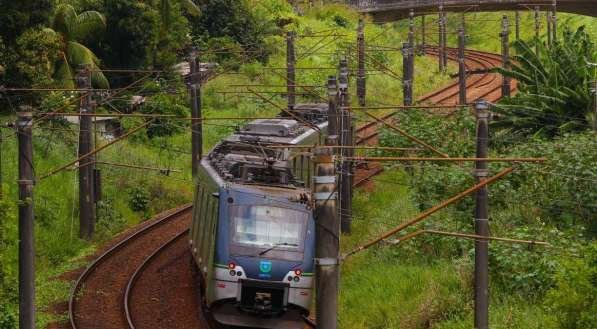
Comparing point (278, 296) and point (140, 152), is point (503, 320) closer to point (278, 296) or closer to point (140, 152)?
point (278, 296)

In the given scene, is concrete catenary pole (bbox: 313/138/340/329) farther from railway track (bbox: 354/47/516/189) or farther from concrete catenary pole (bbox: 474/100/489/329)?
railway track (bbox: 354/47/516/189)

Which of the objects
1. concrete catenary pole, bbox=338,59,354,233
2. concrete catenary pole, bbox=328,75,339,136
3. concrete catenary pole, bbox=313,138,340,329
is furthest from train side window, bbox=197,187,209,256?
concrete catenary pole, bbox=313,138,340,329

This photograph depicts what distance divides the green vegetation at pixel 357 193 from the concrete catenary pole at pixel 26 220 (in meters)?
1.06

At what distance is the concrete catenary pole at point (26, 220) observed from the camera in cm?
1534

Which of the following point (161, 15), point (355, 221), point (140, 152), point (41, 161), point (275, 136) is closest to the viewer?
point (275, 136)

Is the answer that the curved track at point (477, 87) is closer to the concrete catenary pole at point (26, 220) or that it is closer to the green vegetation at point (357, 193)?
the green vegetation at point (357, 193)

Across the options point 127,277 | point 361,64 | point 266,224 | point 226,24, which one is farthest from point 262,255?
point 226,24

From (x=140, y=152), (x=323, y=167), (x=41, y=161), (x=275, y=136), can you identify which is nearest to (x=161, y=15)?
(x=140, y=152)

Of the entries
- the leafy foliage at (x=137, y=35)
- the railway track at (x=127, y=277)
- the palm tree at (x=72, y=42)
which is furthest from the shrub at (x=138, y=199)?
the leafy foliage at (x=137, y=35)

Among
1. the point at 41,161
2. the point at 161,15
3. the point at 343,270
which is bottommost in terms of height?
the point at 343,270

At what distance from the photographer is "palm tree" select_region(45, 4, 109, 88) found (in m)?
33.7

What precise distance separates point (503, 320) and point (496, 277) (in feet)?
6.17

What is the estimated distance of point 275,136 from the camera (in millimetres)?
22312

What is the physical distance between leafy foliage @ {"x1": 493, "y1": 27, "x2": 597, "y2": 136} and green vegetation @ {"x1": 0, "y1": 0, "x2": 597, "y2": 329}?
33cm
